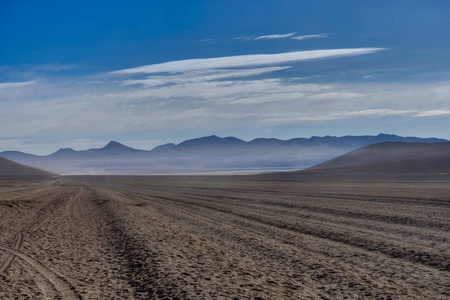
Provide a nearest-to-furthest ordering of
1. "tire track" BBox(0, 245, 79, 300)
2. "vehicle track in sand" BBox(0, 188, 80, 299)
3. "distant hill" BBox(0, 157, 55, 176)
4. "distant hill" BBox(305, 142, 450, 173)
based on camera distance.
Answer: "tire track" BBox(0, 245, 79, 300) < "vehicle track in sand" BBox(0, 188, 80, 299) < "distant hill" BBox(305, 142, 450, 173) < "distant hill" BBox(0, 157, 55, 176)

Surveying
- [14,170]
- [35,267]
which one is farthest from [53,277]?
[14,170]

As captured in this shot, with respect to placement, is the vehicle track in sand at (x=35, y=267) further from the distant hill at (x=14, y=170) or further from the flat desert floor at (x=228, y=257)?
the distant hill at (x=14, y=170)

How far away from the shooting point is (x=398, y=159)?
326ft

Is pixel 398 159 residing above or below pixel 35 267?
above

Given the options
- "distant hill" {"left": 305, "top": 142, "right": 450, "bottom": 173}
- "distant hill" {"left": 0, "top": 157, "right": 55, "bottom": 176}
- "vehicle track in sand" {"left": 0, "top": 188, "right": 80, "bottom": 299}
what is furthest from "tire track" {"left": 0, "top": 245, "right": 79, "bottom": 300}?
"distant hill" {"left": 0, "top": 157, "right": 55, "bottom": 176}

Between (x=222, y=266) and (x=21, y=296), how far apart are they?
3.38 metres

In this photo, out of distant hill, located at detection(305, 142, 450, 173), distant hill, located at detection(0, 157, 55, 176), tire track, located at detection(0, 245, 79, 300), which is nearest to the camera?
tire track, located at detection(0, 245, 79, 300)

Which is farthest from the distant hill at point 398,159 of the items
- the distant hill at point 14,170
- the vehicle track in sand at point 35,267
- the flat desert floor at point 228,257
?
the distant hill at point 14,170

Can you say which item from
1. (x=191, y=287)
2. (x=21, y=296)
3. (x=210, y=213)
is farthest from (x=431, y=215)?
(x=21, y=296)

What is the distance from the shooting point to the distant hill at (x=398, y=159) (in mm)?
81000

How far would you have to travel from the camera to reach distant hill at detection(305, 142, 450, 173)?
266ft

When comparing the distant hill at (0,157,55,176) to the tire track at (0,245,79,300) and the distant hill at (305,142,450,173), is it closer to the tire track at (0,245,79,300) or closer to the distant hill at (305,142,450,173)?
the distant hill at (305,142,450,173)

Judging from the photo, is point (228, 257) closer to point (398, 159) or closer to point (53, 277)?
point (53, 277)

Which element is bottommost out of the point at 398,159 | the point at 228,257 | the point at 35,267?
the point at 228,257
